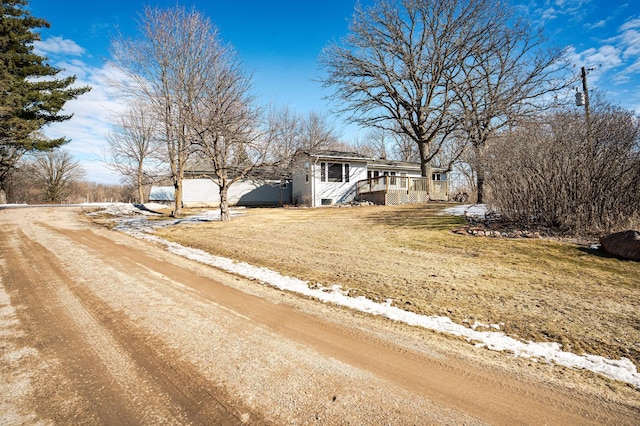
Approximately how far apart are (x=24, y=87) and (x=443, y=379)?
27.1m

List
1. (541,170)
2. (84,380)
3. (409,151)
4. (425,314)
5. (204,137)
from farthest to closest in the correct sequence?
1. (409,151)
2. (204,137)
3. (541,170)
4. (425,314)
5. (84,380)

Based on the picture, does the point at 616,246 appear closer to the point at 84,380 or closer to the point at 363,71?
the point at 84,380

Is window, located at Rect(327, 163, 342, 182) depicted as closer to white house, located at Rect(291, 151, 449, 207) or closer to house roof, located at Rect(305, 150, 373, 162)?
white house, located at Rect(291, 151, 449, 207)

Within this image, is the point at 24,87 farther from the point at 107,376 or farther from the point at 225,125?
the point at 107,376

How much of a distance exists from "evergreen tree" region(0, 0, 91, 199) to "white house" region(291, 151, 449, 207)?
56.1ft

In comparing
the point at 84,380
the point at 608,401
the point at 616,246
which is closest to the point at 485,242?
the point at 616,246

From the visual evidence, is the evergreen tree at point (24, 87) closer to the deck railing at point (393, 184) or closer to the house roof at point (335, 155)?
the house roof at point (335, 155)

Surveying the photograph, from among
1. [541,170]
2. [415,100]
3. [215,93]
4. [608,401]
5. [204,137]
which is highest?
[415,100]

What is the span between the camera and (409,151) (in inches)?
1544

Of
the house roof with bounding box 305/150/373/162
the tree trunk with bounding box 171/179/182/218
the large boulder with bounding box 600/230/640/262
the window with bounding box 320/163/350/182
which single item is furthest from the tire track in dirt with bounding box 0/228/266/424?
the window with bounding box 320/163/350/182

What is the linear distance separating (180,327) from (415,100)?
18.9 m

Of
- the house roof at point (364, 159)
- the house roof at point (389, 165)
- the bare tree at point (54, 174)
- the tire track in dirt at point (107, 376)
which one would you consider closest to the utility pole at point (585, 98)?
the tire track in dirt at point (107, 376)

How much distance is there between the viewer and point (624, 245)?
5523 millimetres

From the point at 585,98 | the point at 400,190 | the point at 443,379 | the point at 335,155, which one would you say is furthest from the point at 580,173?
the point at 335,155
